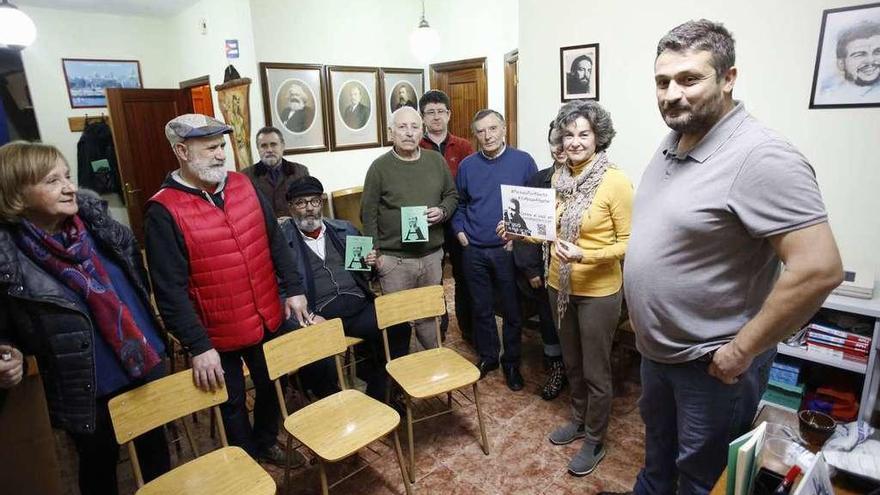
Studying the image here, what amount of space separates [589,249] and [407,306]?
3.12ft

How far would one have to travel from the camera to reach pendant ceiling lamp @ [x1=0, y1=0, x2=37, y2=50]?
A: 10.9ft

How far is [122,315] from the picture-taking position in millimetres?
1586

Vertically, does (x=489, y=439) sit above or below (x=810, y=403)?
below

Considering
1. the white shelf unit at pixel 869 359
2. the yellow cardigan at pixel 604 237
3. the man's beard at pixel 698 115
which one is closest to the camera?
the man's beard at pixel 698 115

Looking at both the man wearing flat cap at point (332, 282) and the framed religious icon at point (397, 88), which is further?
the framed religious icon at point (397, 88)

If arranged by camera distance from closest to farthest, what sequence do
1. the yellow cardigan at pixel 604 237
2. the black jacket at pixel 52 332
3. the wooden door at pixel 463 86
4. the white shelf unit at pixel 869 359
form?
the black jacket at pixel 52 332, the yellow cardigan at pixel 604 237, the white shelf unit at pixel 869 359, the wooden door at pixel 463 86

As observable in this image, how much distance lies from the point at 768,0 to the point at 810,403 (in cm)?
197

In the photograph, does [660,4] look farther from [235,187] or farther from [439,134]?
[235,187]

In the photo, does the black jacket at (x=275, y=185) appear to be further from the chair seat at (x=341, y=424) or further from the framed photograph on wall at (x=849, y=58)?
the framed photograph on wall at (x=849, y=58)

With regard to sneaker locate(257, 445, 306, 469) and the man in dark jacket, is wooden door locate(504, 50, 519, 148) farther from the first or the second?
sneaker locate(257, 445, 306, 469)

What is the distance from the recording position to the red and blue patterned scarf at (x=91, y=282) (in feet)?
4.73

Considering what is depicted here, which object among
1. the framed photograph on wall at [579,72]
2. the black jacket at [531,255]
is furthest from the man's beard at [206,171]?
the framed photograph on wall at [579,72]

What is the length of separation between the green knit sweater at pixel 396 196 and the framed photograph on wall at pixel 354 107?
251 centimetres

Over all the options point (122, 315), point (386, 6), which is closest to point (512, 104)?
point (386, 6)
